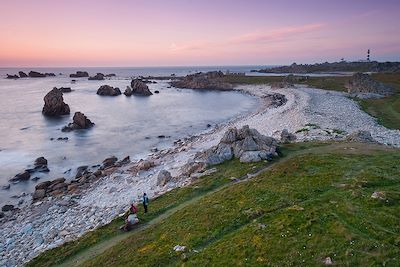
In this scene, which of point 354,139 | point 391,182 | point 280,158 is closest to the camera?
point 391,182

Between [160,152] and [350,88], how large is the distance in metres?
83.3

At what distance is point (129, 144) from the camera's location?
69625mm

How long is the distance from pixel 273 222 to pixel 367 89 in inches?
3984

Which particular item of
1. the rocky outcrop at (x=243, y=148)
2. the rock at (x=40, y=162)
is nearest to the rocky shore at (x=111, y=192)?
the rocky outcrop at (x=243, y=148)

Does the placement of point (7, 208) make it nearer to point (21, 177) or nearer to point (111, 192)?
point (21, 177)

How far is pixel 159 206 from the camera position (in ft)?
106

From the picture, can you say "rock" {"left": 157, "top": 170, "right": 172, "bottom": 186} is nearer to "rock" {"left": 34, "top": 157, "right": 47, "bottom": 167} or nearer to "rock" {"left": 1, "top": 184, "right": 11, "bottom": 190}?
"rock" {"left": 1, "top": 184, "right": 11, "bottom": 190}

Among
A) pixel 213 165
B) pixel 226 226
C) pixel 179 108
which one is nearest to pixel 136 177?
pixel 213 165

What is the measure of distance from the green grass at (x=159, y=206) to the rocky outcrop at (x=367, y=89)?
3234 inches

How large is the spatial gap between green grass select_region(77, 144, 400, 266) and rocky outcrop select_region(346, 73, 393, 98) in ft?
265

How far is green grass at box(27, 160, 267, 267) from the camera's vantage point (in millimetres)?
26812

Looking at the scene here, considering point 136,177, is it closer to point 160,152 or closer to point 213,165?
point 213,165

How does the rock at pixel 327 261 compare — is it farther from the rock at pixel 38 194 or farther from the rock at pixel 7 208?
the rock at pixel 7 208

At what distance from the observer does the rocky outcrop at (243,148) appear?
3881 centimetres
